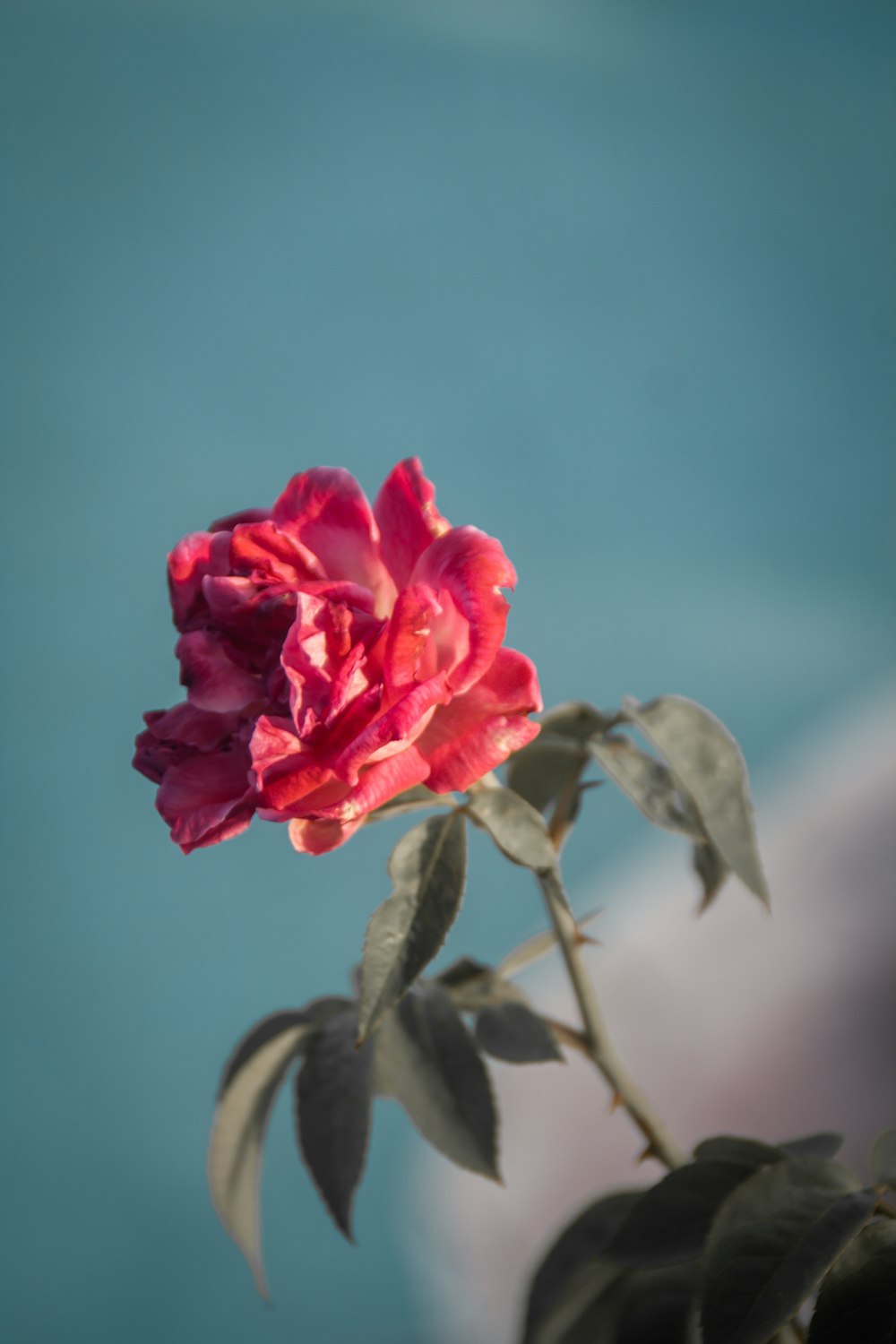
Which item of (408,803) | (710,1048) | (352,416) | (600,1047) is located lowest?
(710,1048)

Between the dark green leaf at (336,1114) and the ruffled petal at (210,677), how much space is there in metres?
0.14

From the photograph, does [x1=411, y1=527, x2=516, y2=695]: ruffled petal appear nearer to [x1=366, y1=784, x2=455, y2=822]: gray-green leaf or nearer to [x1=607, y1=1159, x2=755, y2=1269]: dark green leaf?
[x1=366, y1=784, x2=455, y2=822]: gray-green leaf

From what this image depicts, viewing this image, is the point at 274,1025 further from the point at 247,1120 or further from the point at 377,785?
the point at 377,785

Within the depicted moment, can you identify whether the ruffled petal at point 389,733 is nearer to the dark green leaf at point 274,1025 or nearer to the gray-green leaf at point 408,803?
the gray-green leaf at point 408,803

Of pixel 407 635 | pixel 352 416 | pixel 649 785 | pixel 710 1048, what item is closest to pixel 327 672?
pixel 407 635

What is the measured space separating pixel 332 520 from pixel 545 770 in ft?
0.49

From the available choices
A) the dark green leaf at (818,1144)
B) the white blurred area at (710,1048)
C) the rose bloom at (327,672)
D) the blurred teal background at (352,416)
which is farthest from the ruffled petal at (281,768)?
the blurred teal background at (352,416)

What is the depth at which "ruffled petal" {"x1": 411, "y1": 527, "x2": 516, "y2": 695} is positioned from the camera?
360mm

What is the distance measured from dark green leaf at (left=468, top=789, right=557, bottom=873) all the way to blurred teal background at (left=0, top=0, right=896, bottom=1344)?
1173 mm

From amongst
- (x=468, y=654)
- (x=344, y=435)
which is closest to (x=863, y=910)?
(x=344, y=435)

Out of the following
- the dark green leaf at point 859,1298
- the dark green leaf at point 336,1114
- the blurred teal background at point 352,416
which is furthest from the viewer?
the blurred teal background at point 352,416

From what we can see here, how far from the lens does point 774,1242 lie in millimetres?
366

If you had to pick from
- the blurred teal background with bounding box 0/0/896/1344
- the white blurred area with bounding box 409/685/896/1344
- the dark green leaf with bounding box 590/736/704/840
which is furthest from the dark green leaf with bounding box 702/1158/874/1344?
the blurred teal background with bounding box 0/0/896/1344

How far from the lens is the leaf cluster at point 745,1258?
1.12 ft
